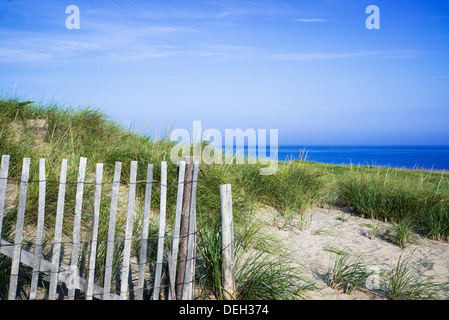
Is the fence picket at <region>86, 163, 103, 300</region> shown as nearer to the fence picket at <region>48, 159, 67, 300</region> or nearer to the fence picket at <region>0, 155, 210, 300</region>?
the fence picket at <region>0, 155, 210, 300</region>

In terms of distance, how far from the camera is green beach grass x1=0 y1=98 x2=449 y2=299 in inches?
156

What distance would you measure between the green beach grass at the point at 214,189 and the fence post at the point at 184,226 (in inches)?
14.4

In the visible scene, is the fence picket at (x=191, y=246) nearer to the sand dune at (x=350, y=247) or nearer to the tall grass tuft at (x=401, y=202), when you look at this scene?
the sand dune at (x=350, y=247)

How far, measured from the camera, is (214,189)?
5484 mm

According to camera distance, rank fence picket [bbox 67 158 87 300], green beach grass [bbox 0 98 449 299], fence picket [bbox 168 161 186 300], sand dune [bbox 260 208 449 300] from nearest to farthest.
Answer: fence picket [bbox 67 158 87 300] → fence picket [bbox 168 161 186 300] → green beach grass [bbox 0 98 449 299] → sand dune [bbox 260 208 449 300]

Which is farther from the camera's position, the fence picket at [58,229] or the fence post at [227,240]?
the fence post at [227,240]

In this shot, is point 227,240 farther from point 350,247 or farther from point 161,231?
point 350,247

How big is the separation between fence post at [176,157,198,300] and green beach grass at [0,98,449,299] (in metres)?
0.37

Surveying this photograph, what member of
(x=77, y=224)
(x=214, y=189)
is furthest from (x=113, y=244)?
(x=214, y=189)

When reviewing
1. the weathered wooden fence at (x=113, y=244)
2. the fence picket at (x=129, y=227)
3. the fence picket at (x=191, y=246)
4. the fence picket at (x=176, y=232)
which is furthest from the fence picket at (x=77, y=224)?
the fence picket at (x=191, y=246)

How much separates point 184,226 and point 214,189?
2.58 metres

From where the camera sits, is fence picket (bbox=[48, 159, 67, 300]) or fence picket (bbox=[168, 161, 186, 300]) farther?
fence picket (bbox=[168, 161, 186, 300])

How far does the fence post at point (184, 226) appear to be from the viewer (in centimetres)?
288

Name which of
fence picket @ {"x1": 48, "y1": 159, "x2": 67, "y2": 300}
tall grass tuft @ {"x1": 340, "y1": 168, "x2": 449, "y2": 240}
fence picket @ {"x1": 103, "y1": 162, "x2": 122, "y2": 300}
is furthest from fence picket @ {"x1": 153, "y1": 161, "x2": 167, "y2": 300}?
tall grass tuft @ {"x1": 340, "y1": 168, "x2": 449, "y2": 240}
